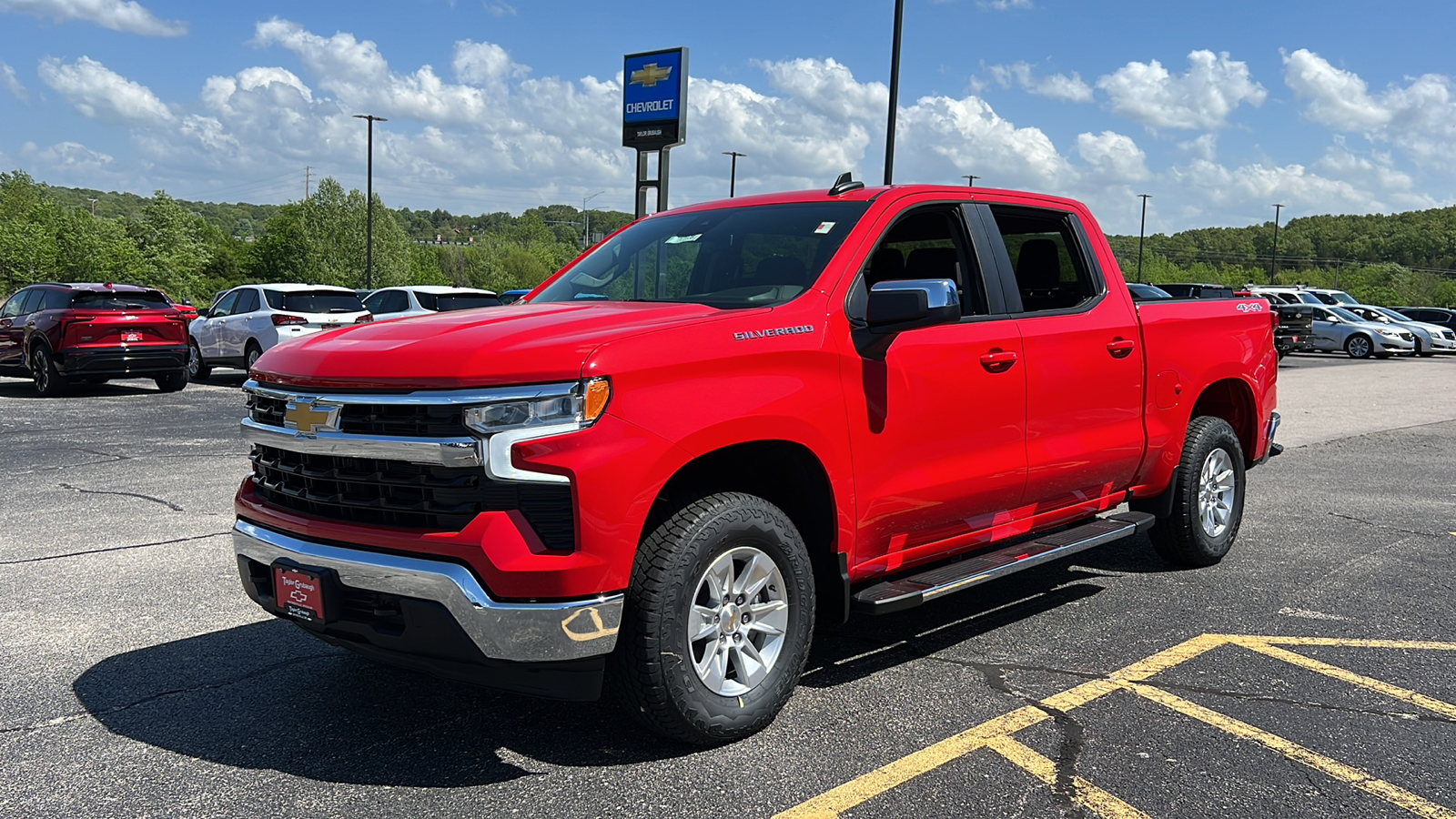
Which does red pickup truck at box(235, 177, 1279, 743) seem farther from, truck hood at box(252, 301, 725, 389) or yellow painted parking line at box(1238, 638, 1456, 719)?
yellow painted parking line at box(1238, 638, 1456, 719)

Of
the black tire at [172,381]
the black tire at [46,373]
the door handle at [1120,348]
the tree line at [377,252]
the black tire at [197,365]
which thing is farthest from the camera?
the tree line at [377,252]

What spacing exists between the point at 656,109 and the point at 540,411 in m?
15.6

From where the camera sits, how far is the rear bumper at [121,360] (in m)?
15.9

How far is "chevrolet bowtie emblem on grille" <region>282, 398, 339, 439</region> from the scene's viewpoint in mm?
3553

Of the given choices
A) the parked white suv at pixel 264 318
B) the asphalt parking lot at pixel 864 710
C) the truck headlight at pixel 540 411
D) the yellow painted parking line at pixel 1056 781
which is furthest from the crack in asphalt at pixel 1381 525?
the parked white suv at pixel 264 318

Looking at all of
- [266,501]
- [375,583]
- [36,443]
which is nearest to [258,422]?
[266,501]

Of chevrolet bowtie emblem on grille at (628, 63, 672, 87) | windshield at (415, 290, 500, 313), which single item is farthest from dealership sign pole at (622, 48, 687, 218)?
windshield at (415, 290, 500, 313)

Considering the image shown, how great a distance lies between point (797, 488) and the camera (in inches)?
163

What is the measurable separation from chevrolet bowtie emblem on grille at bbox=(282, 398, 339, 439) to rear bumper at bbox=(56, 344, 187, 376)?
47.0 feet

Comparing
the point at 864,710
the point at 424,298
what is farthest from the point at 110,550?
the point at 424,298

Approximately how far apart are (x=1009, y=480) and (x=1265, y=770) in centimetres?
162

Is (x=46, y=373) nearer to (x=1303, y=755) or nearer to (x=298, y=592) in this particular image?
(x=298, y=592)

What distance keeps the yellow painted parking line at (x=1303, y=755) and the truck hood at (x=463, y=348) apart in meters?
2.23

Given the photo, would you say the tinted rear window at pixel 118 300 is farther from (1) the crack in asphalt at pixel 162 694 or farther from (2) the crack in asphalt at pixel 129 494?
(1) the crack in asphalt at pixel 162 694
